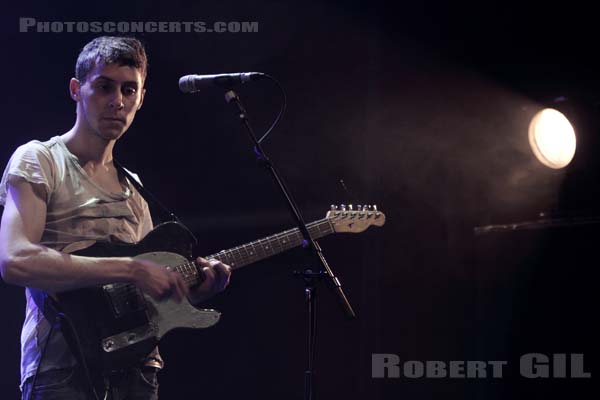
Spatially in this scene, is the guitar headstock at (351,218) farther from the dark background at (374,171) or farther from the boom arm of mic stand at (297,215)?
the dark background at (374,171)

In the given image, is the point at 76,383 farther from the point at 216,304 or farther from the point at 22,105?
the point at 22,105

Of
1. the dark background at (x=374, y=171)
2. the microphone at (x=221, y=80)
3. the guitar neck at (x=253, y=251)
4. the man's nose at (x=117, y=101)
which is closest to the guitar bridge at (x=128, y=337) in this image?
the guitar neck at (x=253, y=251)

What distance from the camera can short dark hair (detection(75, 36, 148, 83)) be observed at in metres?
2.33

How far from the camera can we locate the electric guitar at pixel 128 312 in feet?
6.70

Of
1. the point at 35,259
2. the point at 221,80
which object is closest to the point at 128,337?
the point at 35,259

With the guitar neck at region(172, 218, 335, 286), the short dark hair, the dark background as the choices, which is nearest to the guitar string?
the guitar neck at region(172, 218, 335, 286)

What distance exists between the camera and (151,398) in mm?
2199

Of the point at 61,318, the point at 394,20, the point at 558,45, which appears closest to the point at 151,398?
the point at 61,318

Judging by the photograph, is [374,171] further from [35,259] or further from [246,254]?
[35,259]

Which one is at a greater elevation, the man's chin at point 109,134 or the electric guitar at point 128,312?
the man's chin at point 109,134

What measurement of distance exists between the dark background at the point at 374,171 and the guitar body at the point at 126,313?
1.33m

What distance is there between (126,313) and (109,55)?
888 millimetres

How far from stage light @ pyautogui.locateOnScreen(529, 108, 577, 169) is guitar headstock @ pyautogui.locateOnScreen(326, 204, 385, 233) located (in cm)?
119

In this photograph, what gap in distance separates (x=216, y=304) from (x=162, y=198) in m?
0.65
